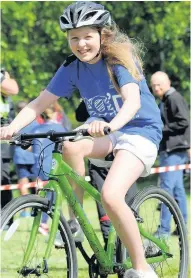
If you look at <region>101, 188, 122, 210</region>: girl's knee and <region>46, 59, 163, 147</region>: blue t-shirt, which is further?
<region>46, 59, 163, 147</region>: blue t-shirt

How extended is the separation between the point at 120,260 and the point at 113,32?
147 cm

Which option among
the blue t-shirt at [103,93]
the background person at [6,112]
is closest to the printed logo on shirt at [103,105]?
the blue t-shirt at [103,93]

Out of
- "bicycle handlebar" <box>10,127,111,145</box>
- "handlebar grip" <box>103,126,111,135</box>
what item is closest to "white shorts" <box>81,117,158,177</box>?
"bicycle handlebar" <box>10,127,111,145</box>

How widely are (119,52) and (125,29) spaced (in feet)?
58.2

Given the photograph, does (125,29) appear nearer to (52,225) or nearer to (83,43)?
(83,43)

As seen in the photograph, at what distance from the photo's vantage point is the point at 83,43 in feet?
18.2

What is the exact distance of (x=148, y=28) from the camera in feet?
74.9

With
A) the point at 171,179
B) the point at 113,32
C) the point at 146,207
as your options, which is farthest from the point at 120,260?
the point at 171,179

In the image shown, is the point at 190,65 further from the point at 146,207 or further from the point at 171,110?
the point at 146,207

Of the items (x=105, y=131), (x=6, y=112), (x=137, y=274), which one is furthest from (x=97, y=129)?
(x=6, y=112)

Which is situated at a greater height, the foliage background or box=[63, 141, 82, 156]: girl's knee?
the foliage background

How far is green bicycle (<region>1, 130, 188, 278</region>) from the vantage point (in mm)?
5238

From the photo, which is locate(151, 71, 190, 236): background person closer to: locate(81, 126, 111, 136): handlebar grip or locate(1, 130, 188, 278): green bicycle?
locate(1, 130, 188, 278): green bicycle

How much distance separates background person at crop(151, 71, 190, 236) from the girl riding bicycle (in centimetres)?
456
